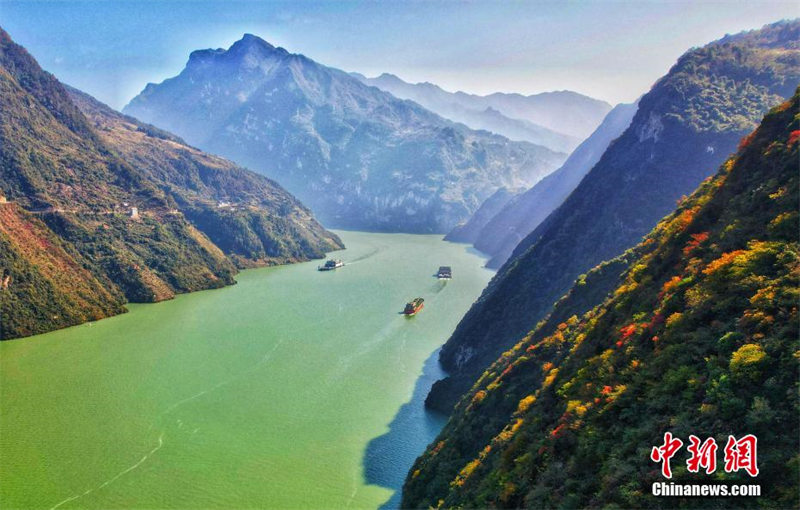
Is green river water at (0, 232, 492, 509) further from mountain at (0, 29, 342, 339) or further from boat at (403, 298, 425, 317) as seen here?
mountain at (0, 29, 342, 339)

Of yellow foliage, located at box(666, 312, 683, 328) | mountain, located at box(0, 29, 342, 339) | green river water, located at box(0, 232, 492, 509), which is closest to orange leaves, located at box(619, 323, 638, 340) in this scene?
yellow foliage, located at box(666, 312, 683, 328)

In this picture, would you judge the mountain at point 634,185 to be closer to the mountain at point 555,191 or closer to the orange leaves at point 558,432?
the orange leaves at point 558,432

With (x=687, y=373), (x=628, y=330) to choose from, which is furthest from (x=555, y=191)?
(x=687, y=373)

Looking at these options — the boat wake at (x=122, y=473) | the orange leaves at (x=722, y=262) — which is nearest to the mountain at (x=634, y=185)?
the boat wake at (x=122, y=473)

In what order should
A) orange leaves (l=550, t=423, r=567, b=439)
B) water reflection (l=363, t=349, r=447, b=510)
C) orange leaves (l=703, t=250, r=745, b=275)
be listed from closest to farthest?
orange leaves (l=703, t=250, r=745, b=275) < orange leaves (l=550, t=423, r=567, b=439) < water reflection (l=363, t=349, r=447, b=510)

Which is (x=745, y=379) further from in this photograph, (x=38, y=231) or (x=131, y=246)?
(x=131, y=246)

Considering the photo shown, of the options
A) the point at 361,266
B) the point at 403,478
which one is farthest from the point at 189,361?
the point at 361,266
